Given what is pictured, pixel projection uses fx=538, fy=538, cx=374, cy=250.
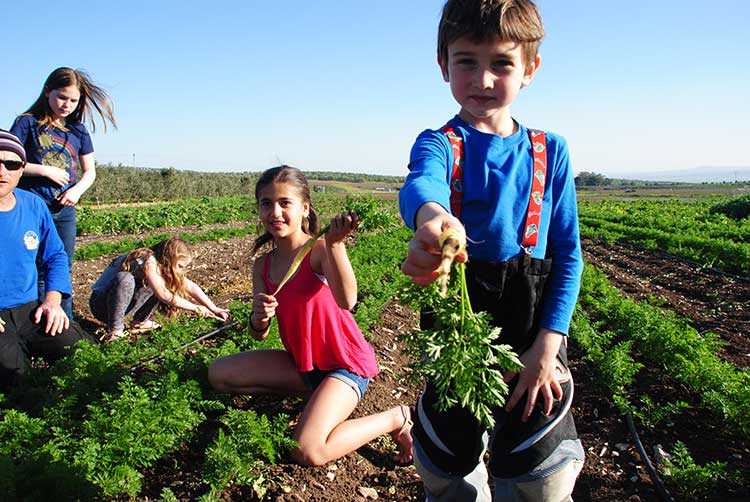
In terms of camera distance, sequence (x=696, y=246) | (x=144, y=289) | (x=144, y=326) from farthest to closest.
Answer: (x=696, y=246) < (x=144, y=326) < (x=144, y=289)

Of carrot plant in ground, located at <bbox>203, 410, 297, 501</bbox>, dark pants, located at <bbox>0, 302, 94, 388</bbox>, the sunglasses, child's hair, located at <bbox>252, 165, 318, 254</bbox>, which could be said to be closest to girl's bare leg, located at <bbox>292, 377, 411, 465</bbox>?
carrot plant in ground, located at <bbox>203, 410, 297, 501</bbox>

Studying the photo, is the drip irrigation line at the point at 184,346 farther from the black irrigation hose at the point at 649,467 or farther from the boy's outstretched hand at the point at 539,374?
the black irrigation hose at the point at 649,467

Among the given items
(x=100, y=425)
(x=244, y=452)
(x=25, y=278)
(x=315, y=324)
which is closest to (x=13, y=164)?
(x=25, y=278)

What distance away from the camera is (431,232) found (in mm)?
1329

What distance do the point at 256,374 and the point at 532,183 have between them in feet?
8.62

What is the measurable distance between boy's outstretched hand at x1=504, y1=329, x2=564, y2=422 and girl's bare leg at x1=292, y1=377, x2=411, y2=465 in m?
1.72

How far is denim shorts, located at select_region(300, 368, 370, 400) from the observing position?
12.0ft

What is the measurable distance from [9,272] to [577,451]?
15.2ft

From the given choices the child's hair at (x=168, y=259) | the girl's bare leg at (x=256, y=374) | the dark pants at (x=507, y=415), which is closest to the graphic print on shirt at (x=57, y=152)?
the child's hair at (x=168, y=259)

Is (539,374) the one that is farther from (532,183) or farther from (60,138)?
(60,138)

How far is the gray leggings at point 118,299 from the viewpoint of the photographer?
20.1ft

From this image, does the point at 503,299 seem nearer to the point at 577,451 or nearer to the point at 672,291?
the point at 577,451

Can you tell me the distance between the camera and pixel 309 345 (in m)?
3.70

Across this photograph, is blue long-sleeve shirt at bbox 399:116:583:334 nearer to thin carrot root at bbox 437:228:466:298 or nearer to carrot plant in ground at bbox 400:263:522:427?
carrot plant in ground at bbox 400:263:522:427
